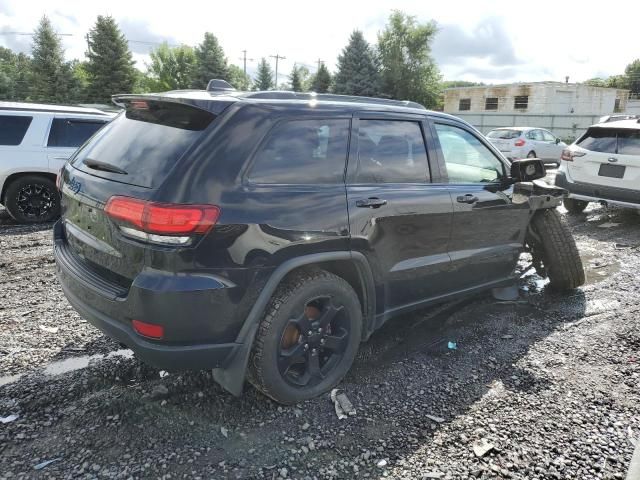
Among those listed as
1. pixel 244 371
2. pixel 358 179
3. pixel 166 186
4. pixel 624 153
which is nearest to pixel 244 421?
pixel 244 371

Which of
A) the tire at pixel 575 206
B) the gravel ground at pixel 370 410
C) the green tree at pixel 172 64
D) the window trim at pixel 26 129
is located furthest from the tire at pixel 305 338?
the green tree at pixel 172 64

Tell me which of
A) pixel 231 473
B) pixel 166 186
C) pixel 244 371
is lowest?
pixel 231 473

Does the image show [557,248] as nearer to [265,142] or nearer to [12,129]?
[265,142]

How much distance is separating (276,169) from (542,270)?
142 inches

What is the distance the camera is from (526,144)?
57.4 ft

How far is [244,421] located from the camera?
2.73 meters

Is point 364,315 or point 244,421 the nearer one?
point 244,421

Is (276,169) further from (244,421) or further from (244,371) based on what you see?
(244,421)

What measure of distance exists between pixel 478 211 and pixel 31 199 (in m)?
6.64

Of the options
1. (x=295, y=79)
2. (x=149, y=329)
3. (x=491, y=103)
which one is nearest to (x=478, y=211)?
(x=149, y=329)

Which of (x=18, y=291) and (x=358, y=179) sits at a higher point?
(x=358, y=179)

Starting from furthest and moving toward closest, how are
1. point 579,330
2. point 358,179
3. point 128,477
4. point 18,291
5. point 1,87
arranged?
point 1,87 < point 18,291 < point 579,330 < point 358,179 < point 128,477

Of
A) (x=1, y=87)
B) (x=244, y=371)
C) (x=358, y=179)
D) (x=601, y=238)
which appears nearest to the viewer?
(x=244, y=371)

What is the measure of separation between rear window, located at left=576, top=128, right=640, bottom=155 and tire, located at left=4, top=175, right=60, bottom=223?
28.4ft
